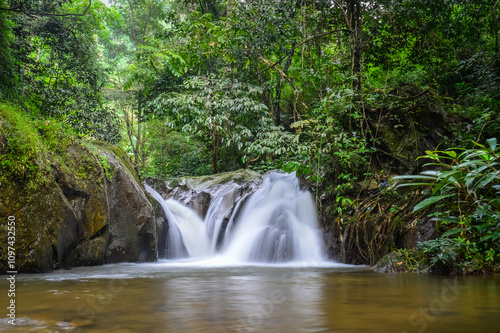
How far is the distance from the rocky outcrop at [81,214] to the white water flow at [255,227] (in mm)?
1544

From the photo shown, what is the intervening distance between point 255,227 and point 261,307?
5.83m

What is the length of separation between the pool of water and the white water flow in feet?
12.4

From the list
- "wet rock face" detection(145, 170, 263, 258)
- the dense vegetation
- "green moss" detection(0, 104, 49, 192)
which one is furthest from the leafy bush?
"wet rock face" detection(145, 170, 263, 258)

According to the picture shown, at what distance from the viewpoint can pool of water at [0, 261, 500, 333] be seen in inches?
68.7

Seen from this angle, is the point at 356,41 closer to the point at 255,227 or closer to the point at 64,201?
the point at 255,227

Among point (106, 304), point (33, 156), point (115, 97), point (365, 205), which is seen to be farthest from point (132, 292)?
point (115, 97)

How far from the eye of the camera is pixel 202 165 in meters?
15.0

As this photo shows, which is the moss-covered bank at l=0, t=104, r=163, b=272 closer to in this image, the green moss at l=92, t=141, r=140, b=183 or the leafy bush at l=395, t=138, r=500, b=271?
the green moss at l=92, t=141, r=140, b=183

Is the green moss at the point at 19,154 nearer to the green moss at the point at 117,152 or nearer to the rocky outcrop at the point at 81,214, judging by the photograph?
the rocky outcrop at the point at 81,214

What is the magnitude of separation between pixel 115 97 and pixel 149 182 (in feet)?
24.0

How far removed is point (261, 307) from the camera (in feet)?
7.41

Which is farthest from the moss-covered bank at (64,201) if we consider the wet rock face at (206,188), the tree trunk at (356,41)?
the tree trunk at (356,41)

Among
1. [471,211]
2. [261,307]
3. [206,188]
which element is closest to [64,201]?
[261,307]

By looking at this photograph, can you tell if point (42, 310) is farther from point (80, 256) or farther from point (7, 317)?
point (80, 256)
